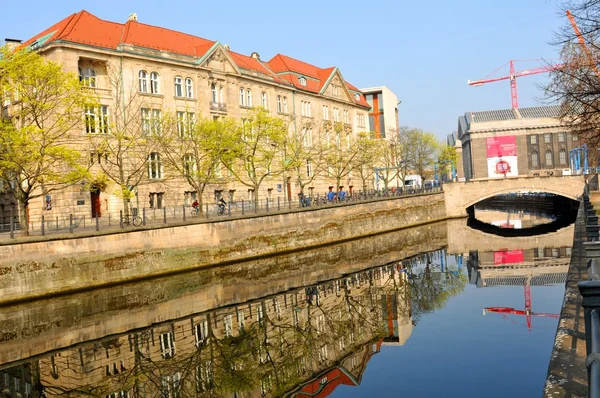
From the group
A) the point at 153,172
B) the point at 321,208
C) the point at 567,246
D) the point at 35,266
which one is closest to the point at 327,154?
the point at 321,208

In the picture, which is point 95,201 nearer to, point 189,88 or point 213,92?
point 189,88

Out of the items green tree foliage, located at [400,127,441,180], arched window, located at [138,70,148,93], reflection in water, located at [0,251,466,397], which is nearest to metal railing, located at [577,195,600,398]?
reflection in water, located at [0,251,466,397]

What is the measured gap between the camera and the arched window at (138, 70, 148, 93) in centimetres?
4416

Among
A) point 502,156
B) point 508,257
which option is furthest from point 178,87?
point 502,156

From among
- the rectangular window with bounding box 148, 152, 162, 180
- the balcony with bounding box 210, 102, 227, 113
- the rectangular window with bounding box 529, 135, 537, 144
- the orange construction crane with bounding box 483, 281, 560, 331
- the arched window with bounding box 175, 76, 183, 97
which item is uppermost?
the arched window with bounding box 175, 76, 183, 97

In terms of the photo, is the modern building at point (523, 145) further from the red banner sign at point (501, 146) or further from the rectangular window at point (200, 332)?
the rectangular window at point (200, 332)

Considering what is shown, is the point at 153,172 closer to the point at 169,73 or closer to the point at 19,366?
the point at 169,73

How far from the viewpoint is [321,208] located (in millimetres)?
43594

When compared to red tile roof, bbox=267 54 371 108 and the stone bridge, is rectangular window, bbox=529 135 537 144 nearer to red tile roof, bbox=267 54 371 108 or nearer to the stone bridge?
the stone bridge

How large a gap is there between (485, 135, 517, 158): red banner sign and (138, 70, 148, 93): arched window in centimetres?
7307

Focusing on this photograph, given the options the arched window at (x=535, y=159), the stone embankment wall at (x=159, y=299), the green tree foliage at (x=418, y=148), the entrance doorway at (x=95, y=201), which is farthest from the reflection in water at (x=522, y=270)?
the arched window at (x=535, y=159)

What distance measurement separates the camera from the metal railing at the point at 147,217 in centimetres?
3047

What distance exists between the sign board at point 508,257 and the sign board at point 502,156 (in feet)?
200

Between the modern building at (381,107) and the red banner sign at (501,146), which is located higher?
the modern building at (381,107)
